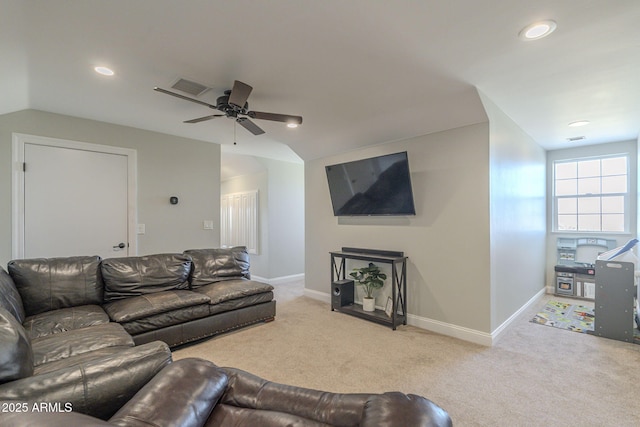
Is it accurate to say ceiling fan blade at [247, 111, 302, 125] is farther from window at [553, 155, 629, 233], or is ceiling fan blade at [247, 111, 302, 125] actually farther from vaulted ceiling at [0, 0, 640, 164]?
window at [553, 155, 629, 233]

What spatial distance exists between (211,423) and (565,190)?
632cm

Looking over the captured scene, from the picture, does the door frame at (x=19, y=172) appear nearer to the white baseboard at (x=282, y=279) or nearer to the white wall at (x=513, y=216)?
the white baseboard at (x=282, y=279)

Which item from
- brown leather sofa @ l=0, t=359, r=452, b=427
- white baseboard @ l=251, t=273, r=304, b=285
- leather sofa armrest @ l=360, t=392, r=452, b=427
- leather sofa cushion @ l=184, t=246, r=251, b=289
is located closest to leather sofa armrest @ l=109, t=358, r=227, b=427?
brown leather sofa @ l=0, t=359, r=452, b=427

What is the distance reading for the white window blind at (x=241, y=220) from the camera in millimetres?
6324

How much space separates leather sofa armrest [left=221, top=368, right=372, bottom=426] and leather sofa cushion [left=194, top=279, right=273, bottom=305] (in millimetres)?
2055

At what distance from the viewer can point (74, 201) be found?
12.1 ft

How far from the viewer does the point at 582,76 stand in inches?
101

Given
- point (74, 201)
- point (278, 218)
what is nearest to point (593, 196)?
point (278, 218)

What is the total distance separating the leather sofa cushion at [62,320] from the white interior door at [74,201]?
141cm

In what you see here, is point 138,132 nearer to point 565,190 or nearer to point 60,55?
point 60,55

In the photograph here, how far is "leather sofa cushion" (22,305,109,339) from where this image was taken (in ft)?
7.19

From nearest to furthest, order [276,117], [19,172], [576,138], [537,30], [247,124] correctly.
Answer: [537,30] < [276,117] < [247,124] < [19,172] < [576,138]

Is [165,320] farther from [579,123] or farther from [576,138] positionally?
[576,138]

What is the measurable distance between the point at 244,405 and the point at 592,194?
6.19m
